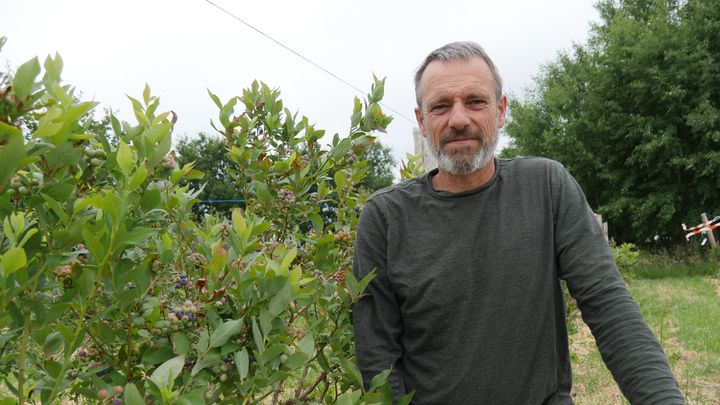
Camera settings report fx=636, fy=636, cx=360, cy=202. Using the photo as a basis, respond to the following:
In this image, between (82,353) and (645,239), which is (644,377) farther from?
(645,239)

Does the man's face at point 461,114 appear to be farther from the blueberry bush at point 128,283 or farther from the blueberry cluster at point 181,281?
the blueberry cluster at point 181,281

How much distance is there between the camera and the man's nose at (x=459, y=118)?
1.93 metres

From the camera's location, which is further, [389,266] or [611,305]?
[389,266]

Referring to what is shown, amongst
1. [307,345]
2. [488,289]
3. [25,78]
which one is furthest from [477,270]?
[25,78]

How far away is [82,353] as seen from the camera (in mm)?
1479

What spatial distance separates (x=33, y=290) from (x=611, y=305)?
52.2 inches

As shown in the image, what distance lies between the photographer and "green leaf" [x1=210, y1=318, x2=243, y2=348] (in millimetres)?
1192

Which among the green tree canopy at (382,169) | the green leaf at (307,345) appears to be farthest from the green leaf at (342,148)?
the green tree canopy at (382,169)

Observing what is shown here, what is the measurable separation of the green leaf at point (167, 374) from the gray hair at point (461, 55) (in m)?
1.27

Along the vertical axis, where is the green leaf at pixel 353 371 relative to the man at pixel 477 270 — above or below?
below

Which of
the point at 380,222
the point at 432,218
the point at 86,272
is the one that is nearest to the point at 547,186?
the point at 432,218

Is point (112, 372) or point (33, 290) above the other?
point (33, 290)

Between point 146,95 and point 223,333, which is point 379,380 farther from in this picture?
point 146,95

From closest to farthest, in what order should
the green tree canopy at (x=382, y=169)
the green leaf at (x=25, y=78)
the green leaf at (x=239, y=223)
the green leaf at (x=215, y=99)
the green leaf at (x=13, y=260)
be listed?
the green leaf at (x=13, y=260)
the green leaf at (x=25, y=78)
the green leaf at (x=239, y=223)
the green leaf at (x=215, y=99)
the green tree canopy at (x=382, y=169)
